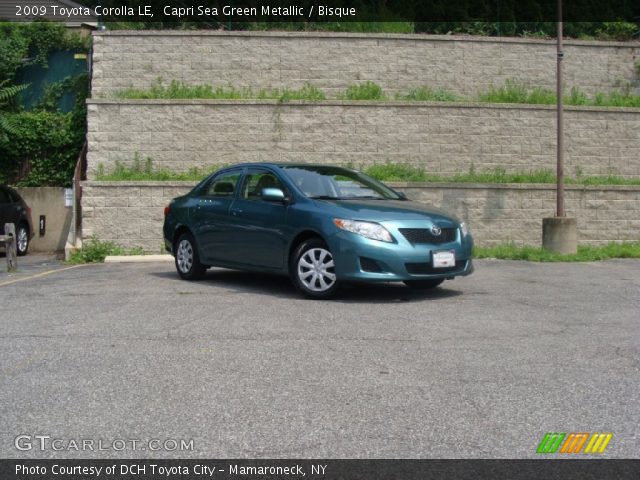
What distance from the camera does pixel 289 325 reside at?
737 centimetres

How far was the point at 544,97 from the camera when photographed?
61.2ft

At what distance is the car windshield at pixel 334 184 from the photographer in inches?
376

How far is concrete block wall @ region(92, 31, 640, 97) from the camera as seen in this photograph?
59.3 ft

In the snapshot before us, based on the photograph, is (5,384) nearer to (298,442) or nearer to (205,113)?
(298,442)

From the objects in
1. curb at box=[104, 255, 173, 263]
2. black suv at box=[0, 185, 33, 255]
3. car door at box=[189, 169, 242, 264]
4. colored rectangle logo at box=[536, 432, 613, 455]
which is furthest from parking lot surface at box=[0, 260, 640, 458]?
black suv at box=[0, 185, 33, 255]

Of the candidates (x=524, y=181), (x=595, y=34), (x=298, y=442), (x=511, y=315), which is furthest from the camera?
(x=595, y=34)

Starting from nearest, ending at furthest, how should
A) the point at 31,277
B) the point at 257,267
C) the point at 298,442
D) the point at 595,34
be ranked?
1. the point at 298,442
2. the point at 257,267
3. the point at 31,277
4. the point at 595,34

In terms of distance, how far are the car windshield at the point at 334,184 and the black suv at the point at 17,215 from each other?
31.7 feet

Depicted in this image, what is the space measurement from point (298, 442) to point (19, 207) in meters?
15.4

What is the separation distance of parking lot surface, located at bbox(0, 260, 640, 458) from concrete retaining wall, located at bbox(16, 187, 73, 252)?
1058 cm

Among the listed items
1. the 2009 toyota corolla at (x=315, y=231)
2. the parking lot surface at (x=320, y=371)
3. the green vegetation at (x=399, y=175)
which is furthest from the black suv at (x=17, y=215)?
the parking lot surface at (x=320, y=371)

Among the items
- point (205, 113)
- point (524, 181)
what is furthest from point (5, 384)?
point (524, 181)

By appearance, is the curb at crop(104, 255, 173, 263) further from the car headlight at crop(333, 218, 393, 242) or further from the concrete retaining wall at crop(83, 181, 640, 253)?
the car headlight at crop(333, 218, 393, 242)

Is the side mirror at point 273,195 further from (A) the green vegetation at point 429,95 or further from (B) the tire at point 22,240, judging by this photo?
(B) the tire at point 22,240
